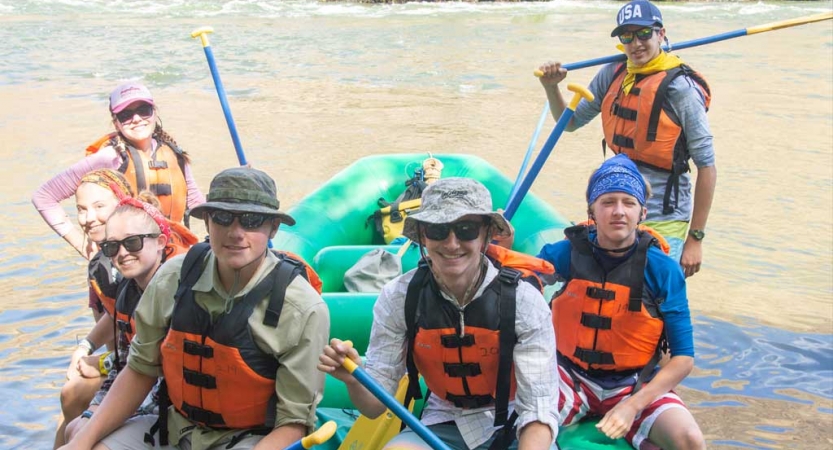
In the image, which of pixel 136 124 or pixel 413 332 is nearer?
pixel 413 332

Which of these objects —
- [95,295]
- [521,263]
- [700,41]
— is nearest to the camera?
[521,263]

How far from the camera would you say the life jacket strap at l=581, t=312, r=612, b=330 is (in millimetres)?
2467

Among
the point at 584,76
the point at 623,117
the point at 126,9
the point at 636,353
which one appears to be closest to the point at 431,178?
the point at 623,117

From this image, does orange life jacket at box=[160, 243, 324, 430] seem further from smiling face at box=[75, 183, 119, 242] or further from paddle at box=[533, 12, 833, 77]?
paddle at box=[533, 12, 833, 77]

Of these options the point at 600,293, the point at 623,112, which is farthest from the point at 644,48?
the point at 600,293

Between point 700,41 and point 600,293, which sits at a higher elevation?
point 700,41

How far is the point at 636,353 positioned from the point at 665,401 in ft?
0.51

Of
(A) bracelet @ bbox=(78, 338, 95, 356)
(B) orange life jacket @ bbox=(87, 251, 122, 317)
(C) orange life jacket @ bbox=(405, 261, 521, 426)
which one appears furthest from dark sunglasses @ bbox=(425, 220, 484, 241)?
(A) bracelet @ bbox=(78, 338, 95, 356)

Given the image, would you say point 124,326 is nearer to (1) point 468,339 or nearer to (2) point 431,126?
(1) point 468,339

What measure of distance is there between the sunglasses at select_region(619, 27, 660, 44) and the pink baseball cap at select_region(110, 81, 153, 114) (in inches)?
68.2

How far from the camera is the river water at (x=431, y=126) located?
430 cm

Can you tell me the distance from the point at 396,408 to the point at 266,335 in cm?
36

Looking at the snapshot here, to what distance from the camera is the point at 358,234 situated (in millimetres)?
4395

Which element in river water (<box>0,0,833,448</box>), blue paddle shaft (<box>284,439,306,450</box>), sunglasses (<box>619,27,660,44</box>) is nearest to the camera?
blue paddle shaft (<box>284,439,306,450</box>)
